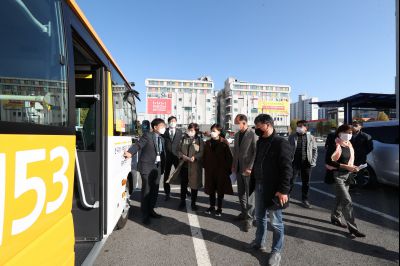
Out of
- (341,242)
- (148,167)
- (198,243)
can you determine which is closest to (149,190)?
(148,167)

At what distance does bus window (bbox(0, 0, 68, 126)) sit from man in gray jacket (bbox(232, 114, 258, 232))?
118 inches

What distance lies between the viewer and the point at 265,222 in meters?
3.49

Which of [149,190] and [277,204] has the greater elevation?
[277,204]

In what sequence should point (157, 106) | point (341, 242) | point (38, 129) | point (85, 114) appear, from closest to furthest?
point (38, 129) → point (85, 114) → point (341, 242) → point (157, 106)

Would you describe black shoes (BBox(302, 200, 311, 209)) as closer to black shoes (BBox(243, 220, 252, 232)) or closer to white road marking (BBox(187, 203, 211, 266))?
black shoes (BBox(243, 220, 252, 232))

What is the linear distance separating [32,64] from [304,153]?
5.05 meters

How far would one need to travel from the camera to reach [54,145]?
173 cm

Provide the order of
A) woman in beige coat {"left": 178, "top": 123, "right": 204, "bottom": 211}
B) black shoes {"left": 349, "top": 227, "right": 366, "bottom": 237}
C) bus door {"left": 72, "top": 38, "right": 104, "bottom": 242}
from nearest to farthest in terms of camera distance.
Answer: bus door {"left": 72, "top": 38, "right": 104, "bottom": 242}
black shoes {"left": 349, "top": 227, "right": 366, "bottom": 237}
woman in beige coat {"left": 178, "top": 123, "right": 204, "bottom": 211}

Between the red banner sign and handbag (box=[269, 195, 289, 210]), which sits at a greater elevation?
the red banner sign

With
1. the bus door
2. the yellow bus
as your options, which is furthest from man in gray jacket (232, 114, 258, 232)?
the yellow bus

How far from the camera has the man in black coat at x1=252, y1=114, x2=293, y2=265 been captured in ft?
9.84

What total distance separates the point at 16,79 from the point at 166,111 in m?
43.6

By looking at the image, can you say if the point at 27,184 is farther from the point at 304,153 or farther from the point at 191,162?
the point at 304,153

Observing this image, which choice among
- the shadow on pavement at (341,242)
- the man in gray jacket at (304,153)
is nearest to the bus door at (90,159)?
the shadow on pavement at (341,242)
